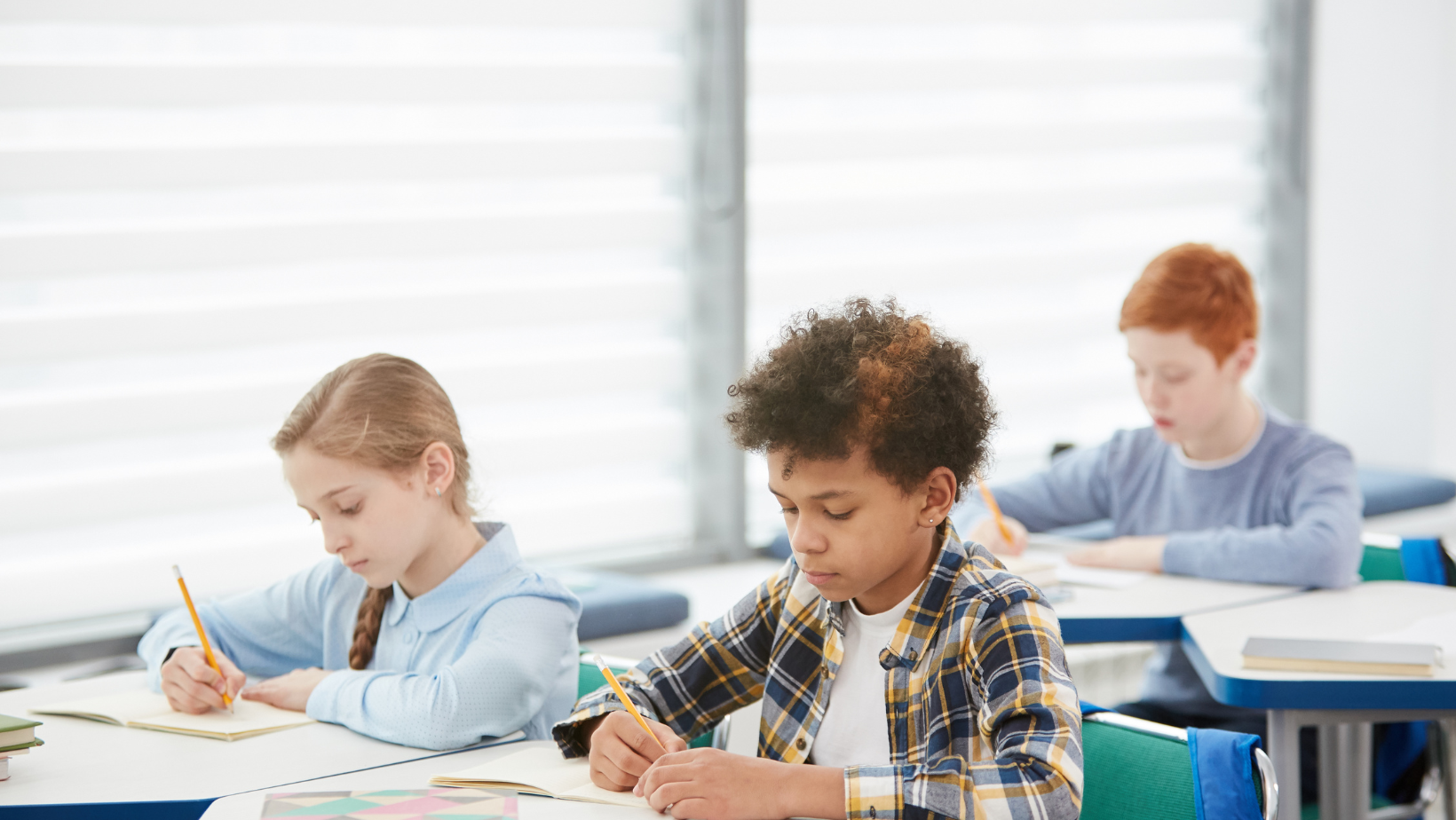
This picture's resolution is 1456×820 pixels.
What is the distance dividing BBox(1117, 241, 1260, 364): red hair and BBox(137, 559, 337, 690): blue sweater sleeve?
5.12ft

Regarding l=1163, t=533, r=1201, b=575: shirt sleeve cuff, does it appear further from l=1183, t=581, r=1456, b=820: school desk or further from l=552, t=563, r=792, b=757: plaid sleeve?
l=552, t=563, r=792, b=757: plaid sleeve

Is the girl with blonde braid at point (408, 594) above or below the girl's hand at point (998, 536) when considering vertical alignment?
above

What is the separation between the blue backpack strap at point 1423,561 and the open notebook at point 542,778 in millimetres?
1768

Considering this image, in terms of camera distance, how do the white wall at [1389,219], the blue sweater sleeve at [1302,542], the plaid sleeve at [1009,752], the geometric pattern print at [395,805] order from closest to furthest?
the plaid sleeve at [1009,752] → the geometric pattern print at [395,805] → the blue sweater sleeve at [1302,542] → the white wall at [1389,219]

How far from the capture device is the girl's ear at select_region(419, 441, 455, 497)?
6.12ft

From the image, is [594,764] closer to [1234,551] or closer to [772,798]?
[772,798]

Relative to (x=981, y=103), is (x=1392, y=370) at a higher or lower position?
lower

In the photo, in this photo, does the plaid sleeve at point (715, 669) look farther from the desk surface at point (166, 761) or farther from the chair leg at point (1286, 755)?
the chair leg at point (1286, 755)

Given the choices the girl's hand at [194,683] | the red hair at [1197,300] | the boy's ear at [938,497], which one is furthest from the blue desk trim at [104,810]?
the red hair at [1197,300]

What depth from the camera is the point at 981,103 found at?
4098mm

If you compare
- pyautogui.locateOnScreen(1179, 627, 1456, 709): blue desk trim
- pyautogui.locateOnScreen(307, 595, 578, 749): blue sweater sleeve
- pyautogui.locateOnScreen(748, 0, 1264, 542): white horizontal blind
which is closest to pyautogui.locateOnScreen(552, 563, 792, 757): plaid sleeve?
pyautogui.locateOnScreen(307, 595, 578, 749): blue sweater sleeve

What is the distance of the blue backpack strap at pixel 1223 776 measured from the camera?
55.7 inches

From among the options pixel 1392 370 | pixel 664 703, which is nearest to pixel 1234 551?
pixel 664 703

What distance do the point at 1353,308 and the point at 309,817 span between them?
4.25m
